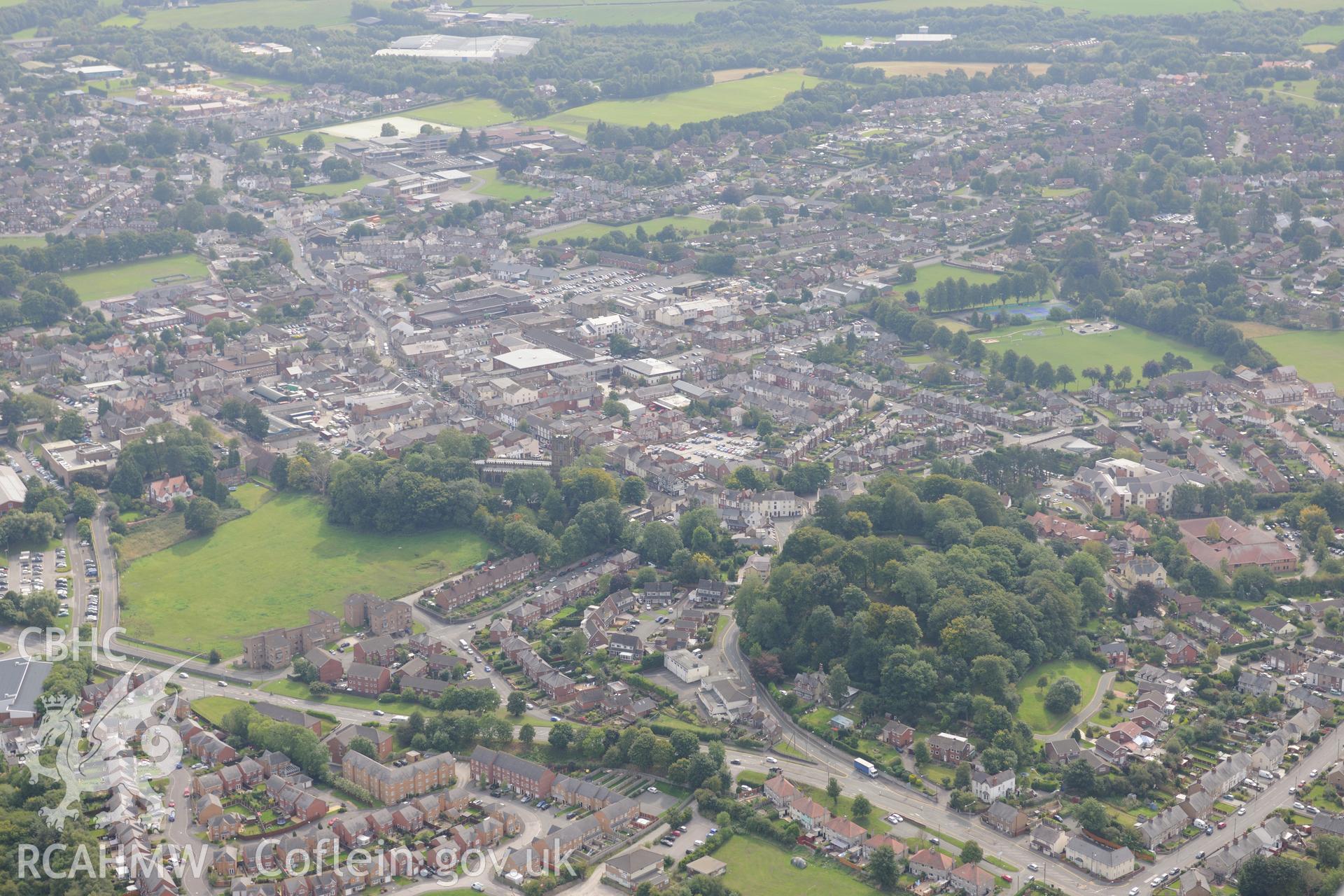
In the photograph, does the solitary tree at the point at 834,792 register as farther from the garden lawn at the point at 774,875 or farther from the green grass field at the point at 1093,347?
the green grass field at the point at 1093,347

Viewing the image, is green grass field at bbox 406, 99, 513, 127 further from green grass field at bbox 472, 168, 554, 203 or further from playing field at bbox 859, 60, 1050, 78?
playing field at bbox 859, 60, 1050, 78

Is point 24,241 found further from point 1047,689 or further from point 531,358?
point 1047,689

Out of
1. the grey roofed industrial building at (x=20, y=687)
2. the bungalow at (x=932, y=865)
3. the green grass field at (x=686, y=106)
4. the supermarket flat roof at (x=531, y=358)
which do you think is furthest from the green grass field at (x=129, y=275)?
the bungalow at (x=932, y=865)

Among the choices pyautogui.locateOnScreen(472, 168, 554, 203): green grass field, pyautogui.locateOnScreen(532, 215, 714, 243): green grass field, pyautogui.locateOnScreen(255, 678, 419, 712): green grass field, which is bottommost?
pyautogui.locateOnScreen(255, 678, 419, 712): green grass field

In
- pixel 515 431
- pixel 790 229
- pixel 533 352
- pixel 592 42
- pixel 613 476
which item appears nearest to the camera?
pixel 613 476

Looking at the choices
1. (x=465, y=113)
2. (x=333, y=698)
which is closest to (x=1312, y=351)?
(x=333, y=698)

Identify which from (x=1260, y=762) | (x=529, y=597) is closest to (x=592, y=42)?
(x=529, y=597)

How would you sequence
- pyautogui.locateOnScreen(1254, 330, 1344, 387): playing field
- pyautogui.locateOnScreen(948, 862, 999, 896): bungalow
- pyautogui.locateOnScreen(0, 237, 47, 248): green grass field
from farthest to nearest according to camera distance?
pyautogui.locateOnScreen(0, 237, 47, 248): green grass field → pyautogui.locateOnScreen(1254, 330, 1344, 387): playing field → pyautogui.locateOnScreen(948, 862, 999, 896): bungalow

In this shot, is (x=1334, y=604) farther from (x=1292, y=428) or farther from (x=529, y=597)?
(x=529, y=597)

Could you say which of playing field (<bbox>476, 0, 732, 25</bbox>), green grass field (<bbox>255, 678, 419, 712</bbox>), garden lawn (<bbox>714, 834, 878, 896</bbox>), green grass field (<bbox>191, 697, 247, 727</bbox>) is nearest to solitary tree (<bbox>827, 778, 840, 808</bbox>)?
garden lawn (<bbox>714, 834, 878, 896</bbox>)
